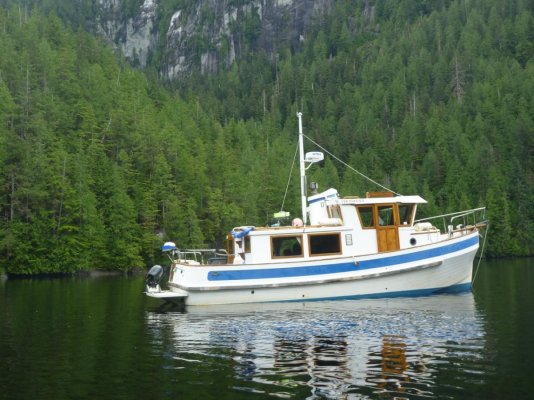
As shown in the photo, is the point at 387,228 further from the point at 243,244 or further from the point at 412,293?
the point at 243,244

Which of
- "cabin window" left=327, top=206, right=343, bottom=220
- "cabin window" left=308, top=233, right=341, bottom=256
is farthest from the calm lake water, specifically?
"cabin window" left=327, top=206, right=343, bottom=220

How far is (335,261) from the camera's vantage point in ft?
105

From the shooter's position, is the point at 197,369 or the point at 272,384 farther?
the point at 197,369

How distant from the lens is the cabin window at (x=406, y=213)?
33938mm

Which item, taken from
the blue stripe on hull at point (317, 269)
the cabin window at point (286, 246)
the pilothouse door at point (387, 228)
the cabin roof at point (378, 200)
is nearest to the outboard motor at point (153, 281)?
the blue stripe on hull at point (317, 269)

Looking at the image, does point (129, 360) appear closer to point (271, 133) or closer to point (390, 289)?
point (390, 289)

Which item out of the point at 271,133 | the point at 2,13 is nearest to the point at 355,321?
the point at 2,13

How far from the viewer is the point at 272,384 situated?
14969 millimetres

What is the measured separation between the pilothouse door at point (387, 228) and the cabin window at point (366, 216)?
32cm

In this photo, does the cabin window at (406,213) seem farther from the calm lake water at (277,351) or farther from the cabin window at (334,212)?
the calm lake water at (277,351)

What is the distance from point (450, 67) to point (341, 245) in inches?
5546

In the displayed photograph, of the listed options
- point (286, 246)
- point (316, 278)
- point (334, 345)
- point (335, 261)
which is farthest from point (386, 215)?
point (334, 345)

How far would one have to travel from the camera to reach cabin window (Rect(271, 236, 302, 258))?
32750 millimetres

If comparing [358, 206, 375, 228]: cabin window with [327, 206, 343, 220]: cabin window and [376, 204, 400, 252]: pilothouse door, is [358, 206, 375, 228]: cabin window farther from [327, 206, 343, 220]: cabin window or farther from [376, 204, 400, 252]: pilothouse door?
[327, 206, 343, 220]: cabin window
